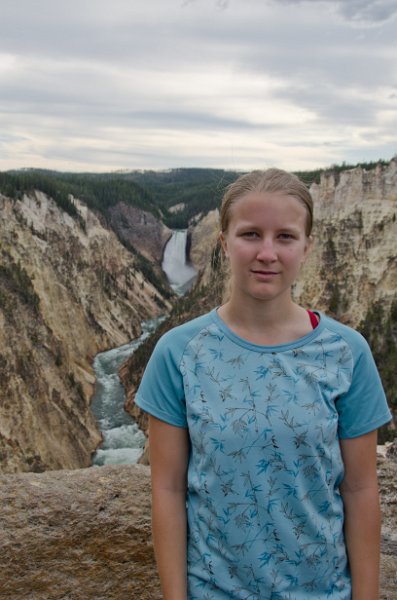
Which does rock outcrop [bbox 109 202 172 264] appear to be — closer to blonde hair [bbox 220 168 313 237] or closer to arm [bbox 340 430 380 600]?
blonde hair [bbox 220 168 313 237]

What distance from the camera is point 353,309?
1296 inches

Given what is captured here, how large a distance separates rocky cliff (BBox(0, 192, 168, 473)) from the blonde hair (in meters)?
22.5

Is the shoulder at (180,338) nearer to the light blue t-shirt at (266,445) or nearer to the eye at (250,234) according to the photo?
the light blue t-shirt at (266,445)

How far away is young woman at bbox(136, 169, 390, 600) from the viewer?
214 cm

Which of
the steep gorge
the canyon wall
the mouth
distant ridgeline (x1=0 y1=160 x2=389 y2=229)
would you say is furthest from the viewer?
distant ridgeline (x1=0 y1=160 x2=389 y2=229)

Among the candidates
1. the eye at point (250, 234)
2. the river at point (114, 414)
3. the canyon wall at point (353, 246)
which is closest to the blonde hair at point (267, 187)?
the eye at point (250, 234)

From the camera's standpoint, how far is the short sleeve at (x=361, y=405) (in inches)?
87.0

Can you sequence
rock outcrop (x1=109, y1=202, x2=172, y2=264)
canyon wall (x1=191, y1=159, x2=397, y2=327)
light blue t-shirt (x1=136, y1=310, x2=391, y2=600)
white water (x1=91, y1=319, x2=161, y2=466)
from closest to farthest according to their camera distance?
light blue t-shirt (x1=136, y1=310, x2=391, y2=600), white water (x1=91, y1=319, x2=161, y2=466), canyon wall (x1=191, y1=159, x2=397, y2=327), rock outcrop (x1=109, y1=202, x2=172, y2=264)

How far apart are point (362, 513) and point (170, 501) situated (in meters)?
0.76

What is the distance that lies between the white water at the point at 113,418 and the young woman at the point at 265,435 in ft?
76.5

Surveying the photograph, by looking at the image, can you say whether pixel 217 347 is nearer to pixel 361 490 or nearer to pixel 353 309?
pixel 361 490

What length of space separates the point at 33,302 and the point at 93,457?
10420 millimetres

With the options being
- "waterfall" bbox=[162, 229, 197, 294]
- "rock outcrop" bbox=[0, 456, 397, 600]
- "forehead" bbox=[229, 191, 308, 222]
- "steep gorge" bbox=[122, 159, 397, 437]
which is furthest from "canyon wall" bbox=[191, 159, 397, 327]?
"waterfall" bbox=[162, 229, 197, 294]

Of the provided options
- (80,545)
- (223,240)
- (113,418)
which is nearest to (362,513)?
(223,240)
